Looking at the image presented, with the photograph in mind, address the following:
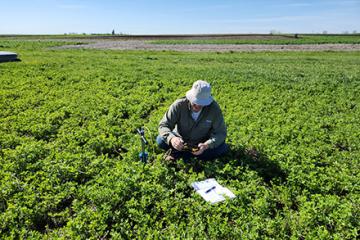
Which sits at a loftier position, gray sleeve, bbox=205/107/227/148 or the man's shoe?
gray sleeve, bbox=205/107/227/148

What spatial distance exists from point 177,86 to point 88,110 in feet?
15.4

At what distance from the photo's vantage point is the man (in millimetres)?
5102

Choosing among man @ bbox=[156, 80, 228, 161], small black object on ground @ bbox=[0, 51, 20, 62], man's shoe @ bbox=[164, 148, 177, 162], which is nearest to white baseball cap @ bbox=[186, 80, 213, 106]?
man @ bbox=[156, 80, 228, 161]

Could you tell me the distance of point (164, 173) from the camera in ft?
16.7

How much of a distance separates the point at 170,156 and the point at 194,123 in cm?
84

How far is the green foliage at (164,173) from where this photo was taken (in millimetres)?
3945

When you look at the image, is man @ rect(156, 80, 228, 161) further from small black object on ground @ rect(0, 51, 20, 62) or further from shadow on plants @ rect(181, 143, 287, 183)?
small black object on ground @ rect(0, 51, 20, 62)

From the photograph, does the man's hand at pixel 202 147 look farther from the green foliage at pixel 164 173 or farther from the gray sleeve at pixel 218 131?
the green foliage at pixel 164 173

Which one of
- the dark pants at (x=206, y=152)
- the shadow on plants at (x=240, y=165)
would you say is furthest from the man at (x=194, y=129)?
the shadow on plants at (x=240, y=165)

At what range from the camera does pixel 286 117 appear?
8133 millimetres

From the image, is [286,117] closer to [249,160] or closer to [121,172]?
[249,160]

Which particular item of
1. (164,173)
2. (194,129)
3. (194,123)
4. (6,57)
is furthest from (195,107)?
(6,57)

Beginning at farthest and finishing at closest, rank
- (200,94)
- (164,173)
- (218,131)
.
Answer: (218,131) < (164,173) < (200,94)

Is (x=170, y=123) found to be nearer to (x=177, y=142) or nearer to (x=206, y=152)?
(x=177, y=142)
